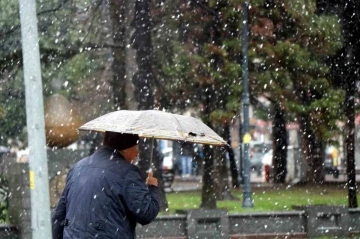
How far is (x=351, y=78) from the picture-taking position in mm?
20484

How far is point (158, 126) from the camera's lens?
6.08 m

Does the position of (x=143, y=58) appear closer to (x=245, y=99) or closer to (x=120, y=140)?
(x=245, y=99)

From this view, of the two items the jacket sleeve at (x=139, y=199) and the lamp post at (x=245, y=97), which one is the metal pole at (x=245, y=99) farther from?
the jacket sleeve at (x=139, y=199)

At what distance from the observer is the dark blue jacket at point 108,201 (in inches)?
211

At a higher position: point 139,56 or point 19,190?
point 139,56

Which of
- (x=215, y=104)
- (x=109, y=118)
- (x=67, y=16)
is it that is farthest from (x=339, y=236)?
(x=109, y=118)

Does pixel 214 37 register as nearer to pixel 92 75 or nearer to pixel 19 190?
pixel 92 75

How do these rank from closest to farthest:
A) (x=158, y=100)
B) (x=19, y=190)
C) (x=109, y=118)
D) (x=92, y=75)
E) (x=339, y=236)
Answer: (x=109, y=118), (x=19, y=190), (x=339, y=236), (x=158, y=100), (x=92, y=75)

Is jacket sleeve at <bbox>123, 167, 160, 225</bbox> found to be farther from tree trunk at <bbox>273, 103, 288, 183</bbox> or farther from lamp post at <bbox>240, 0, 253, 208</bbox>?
tree trunk at <bbox>273, 103, 288, 183</bbox>

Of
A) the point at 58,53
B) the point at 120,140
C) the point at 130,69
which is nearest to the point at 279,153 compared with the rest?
the point at 130,69

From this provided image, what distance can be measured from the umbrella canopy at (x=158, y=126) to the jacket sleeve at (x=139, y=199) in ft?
1.30

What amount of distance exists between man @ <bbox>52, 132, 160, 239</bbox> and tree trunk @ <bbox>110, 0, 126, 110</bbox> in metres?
15.9

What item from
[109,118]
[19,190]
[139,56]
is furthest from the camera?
[139,56]

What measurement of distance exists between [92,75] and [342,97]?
9665 mm
